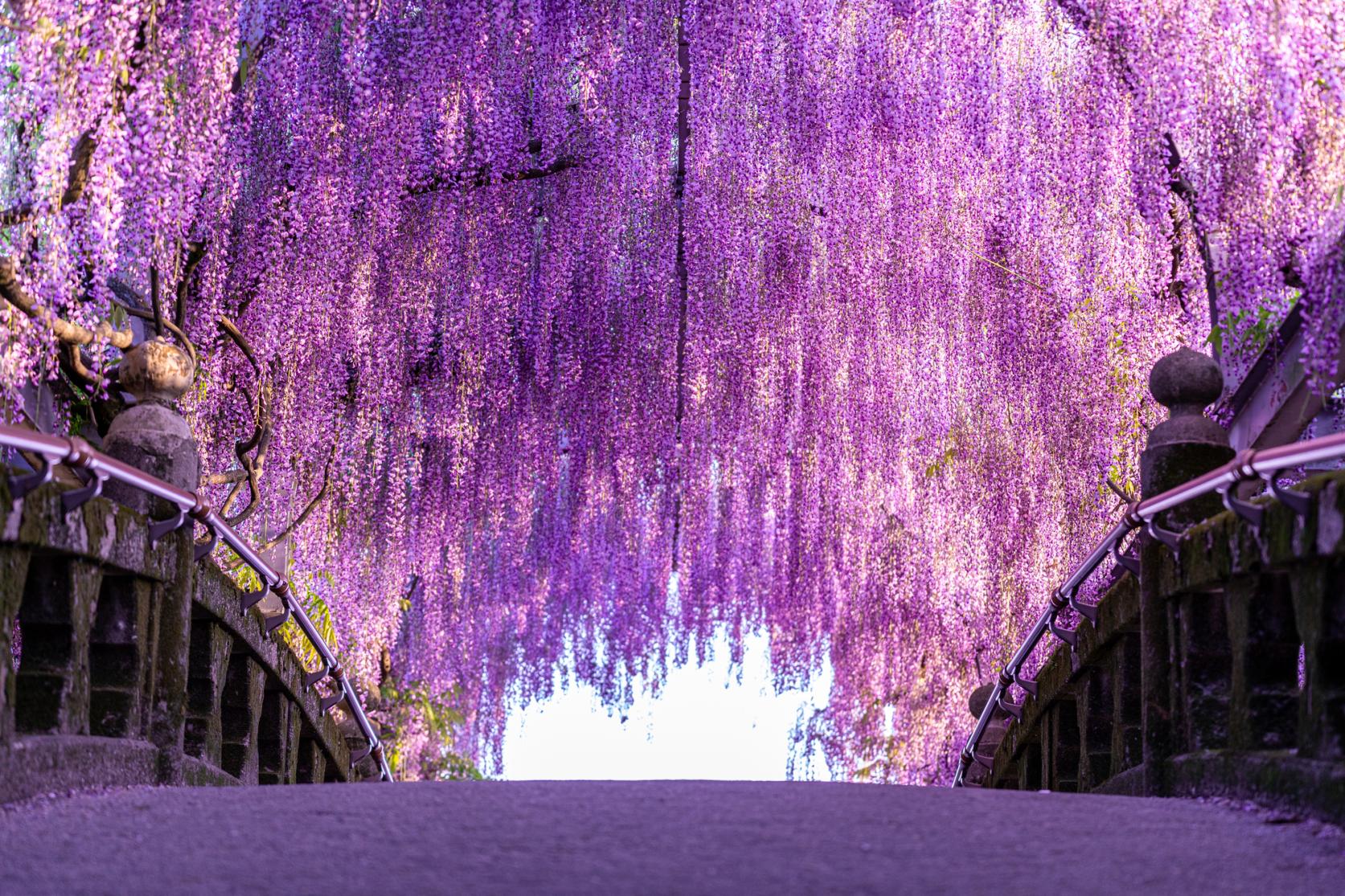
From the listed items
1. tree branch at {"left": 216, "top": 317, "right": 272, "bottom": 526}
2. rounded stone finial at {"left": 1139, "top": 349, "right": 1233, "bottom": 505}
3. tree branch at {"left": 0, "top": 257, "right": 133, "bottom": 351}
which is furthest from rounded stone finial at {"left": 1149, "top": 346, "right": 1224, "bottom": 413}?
tree branch at {"left": 216, "top": 317, "right": 272, "bottom": 526}

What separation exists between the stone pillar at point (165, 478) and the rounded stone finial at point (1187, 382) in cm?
349

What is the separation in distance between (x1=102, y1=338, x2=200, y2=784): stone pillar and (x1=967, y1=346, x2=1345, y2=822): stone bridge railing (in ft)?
10.5

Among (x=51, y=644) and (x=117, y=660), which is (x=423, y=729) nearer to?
(x=117, y=660)

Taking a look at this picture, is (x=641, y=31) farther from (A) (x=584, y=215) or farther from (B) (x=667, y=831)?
(B) (x=667, y=831)

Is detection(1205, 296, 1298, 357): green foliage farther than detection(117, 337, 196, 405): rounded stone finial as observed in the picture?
Yes

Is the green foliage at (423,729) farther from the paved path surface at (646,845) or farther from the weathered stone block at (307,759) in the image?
the paved path surface at (646,845)

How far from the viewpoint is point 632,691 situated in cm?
1249

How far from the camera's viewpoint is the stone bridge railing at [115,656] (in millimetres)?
3885

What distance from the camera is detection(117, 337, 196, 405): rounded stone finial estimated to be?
18.5 ft

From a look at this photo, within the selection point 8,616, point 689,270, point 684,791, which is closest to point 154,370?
point 8,616

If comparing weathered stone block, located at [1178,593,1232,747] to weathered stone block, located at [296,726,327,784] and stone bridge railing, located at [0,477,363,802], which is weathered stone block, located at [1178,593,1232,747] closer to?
stone bridge railing, located at [0,477,363,802]

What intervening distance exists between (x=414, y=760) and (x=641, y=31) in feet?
23.5

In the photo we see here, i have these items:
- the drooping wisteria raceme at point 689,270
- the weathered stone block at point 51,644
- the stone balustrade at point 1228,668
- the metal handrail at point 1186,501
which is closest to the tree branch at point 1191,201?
the drooping wisteria raceme at point 689,270

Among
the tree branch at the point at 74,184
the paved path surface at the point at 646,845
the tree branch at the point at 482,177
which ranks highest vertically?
the tree branch at the point at 482,177
